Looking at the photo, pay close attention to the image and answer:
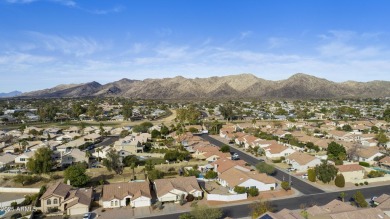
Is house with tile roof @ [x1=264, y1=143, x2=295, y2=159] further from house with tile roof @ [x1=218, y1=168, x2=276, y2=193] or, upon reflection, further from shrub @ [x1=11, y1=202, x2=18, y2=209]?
shrub @ [x1=11, y1=202, x2=18, y2=209]

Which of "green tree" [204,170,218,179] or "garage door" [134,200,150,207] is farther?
"green tree" [204,170,218,179]

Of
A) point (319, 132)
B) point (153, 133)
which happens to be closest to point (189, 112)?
point (153, 133)

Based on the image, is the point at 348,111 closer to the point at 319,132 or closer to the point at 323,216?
the point at 319,132

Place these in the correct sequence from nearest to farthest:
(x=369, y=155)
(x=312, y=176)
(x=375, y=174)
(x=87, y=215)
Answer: (x=87, y=215)
(x=312, y=176)
(x=375, y=174)
(x=369, y=155)

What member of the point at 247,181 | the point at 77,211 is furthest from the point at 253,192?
the point at 77,211

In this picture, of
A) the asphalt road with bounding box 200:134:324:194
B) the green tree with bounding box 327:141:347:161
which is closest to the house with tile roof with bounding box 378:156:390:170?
the green tree with bounding box 327:141:347:161

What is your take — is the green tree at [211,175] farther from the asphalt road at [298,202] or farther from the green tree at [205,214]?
the green tree at [205,214]

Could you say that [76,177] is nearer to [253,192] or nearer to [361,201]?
[253,192]
